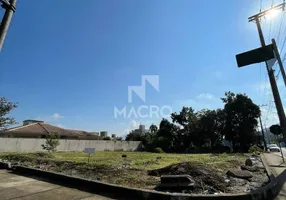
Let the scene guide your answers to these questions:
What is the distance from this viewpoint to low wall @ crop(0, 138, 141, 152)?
19109 millimetres

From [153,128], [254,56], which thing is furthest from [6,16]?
[153,128]

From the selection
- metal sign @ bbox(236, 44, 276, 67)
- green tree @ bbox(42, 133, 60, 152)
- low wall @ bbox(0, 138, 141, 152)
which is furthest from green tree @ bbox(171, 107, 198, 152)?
metal sign @ bbox(236, 44, 276, 67)

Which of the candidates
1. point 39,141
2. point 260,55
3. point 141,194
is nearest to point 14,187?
point 141,194

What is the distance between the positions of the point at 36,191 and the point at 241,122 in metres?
30.1

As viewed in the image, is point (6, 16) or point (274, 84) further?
point (274, 84)

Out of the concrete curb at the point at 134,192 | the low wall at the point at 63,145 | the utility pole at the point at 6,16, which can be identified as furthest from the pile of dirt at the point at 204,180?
the low wall at the point at 63,145

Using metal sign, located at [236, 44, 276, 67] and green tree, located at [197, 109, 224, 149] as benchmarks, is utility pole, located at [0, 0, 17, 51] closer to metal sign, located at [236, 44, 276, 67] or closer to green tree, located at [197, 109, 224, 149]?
metal sign, located at [236, 44, 276, 67]

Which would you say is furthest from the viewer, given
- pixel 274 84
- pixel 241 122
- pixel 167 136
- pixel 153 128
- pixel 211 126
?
pixel 153 128

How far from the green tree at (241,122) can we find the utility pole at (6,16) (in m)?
30.4

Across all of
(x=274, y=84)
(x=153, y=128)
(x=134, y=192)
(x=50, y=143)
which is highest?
(x=153, y=128)

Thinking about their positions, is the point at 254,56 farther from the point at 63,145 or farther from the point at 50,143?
the point at 63,145

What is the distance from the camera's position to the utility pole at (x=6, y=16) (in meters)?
4.74

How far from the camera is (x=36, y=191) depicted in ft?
15.2

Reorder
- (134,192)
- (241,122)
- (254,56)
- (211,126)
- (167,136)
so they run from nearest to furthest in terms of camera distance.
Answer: (134,192)
(254,56)
(241,122)
(211,126)
(167,136)
